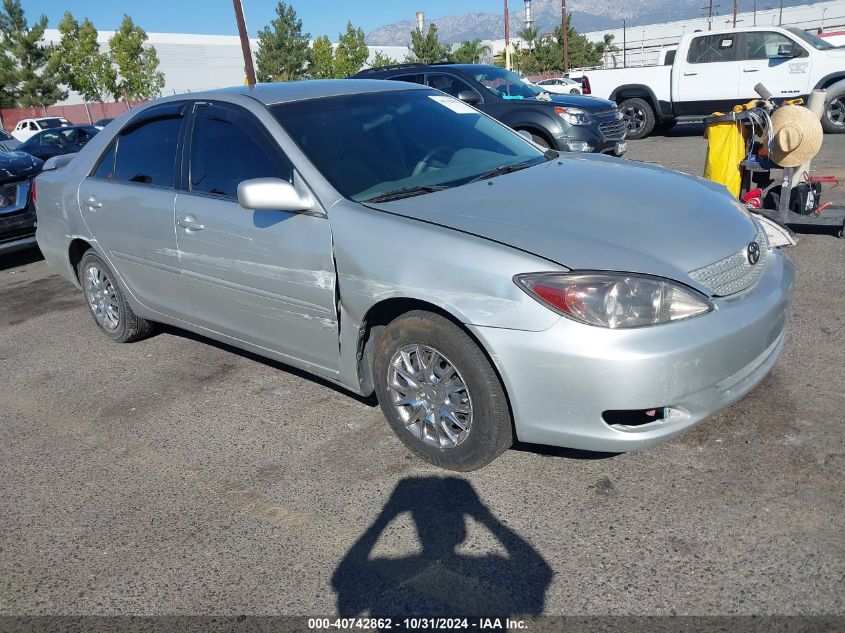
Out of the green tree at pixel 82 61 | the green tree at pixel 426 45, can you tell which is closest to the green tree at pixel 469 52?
the green tree at pixel 426 45

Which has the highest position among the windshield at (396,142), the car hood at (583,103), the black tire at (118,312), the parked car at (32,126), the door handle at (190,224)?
the windshield at (396,142)

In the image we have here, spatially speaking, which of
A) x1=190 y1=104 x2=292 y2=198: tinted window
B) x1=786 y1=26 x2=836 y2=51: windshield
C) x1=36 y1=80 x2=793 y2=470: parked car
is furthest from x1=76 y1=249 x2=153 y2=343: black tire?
x1=786 y1=26 x2=836 y2=51: windshield

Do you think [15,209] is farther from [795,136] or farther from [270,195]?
[795,136]

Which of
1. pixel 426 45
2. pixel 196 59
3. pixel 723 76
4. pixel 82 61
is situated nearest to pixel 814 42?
pixel 723 76

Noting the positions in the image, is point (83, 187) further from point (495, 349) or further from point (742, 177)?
point (742, 177)

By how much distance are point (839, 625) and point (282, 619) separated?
175 centimetres

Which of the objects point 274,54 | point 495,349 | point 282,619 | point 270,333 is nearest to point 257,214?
point 270,333

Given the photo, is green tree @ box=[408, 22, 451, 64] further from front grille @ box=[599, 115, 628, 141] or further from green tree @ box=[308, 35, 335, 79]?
front grille @ box=[599, 115, 628, 141]

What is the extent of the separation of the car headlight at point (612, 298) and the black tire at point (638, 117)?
45.1 feet

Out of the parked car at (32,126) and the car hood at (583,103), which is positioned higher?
the car hood at (583,103)

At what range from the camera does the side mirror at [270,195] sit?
335cm

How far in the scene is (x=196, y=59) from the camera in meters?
61.3

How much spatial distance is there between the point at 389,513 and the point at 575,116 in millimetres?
8748

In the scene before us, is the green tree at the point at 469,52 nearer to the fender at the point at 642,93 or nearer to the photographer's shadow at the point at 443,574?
the fender at the point at 642,93
